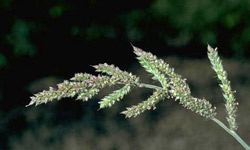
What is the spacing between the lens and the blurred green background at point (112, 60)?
4047mm

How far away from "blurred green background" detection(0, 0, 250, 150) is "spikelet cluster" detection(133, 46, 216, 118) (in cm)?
337

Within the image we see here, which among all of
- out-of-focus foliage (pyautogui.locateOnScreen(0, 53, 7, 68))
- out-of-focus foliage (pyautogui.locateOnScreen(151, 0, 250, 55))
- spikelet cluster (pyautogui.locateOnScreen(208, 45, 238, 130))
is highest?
out-of-focus foliage (pyautogui.locateOnScreen(151, 0, 250, 55))

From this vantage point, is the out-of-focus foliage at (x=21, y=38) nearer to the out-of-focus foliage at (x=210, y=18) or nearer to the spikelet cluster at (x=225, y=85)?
the out-of-focus foliage at (x=210, y=18)

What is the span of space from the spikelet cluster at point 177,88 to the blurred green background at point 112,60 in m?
3.37

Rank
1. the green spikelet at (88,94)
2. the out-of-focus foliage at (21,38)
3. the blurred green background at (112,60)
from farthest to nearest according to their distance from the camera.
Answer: the out-of-focus foliage at (21,38) < the blurred green background at (112,60) < the green spikelet at (88,94)

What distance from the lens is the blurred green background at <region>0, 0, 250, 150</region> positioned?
4.05m

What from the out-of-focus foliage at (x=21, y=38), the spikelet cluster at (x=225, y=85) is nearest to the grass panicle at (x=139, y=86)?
the spikelet cluster at (x=225, y=85)

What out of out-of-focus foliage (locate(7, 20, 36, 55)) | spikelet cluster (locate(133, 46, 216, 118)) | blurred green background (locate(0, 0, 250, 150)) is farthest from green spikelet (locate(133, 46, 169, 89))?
out-of-focus foliage (locate(7, 20, 36, 55))

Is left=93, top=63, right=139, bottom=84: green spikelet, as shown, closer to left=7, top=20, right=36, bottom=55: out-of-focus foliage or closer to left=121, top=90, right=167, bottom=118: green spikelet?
left=121, top=90, right=167, bottom=118: green spikelet

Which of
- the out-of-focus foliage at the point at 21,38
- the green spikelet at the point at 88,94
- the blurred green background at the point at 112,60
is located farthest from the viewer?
the out-of-focus foliage at the point at 21,38

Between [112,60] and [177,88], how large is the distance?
4071 millimetres

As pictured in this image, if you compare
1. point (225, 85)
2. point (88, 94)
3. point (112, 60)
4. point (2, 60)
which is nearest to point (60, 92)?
point (88, 94)

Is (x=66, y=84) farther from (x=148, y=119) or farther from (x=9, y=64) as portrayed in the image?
(x=9, y=64)

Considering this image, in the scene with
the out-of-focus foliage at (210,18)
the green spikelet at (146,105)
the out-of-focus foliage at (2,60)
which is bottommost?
the green spikelet at (146,105)
